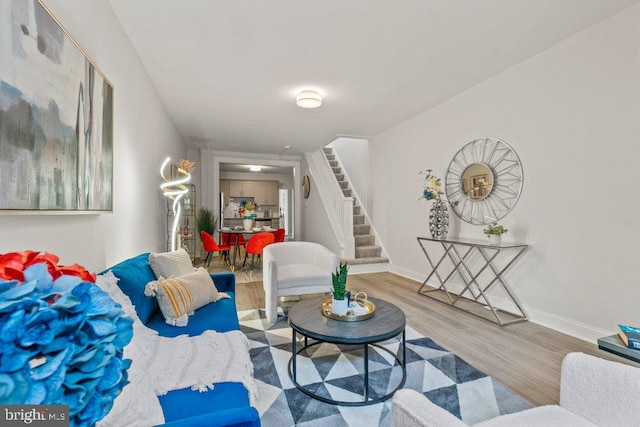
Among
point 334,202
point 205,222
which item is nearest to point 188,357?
point 334,202

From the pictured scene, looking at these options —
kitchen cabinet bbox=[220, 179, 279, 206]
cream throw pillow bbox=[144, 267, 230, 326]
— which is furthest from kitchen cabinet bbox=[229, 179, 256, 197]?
cream throw pillow bbox=[144, 267, 230, 326]

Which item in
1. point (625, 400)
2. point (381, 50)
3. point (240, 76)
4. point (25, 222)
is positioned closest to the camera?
point (625, 400)

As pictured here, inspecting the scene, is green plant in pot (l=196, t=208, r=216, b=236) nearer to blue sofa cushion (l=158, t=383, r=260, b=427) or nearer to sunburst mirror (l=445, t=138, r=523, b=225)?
sunburst mirror (l=445, t=138, r=523, b=225)

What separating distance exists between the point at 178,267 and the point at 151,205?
145cm

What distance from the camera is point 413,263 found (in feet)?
15.5

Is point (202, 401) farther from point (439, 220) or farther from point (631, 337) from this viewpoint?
point (439, 220)

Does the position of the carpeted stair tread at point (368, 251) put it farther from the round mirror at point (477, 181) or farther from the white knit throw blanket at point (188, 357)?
the white knit throw blanket at point (188, 357)

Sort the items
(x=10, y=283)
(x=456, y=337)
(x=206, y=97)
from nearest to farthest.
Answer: (x=10, y=283)
(x=456, y=337)
(x=206, y=97)

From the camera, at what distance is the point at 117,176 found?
2.29 m

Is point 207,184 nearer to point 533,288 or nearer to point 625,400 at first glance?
point 533,288

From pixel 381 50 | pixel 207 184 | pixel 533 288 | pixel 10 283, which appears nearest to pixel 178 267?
pixel 10 283

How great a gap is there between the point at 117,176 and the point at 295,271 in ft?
6.21

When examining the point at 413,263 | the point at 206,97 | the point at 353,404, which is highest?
the point at 206,97

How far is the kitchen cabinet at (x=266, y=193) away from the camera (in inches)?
422
